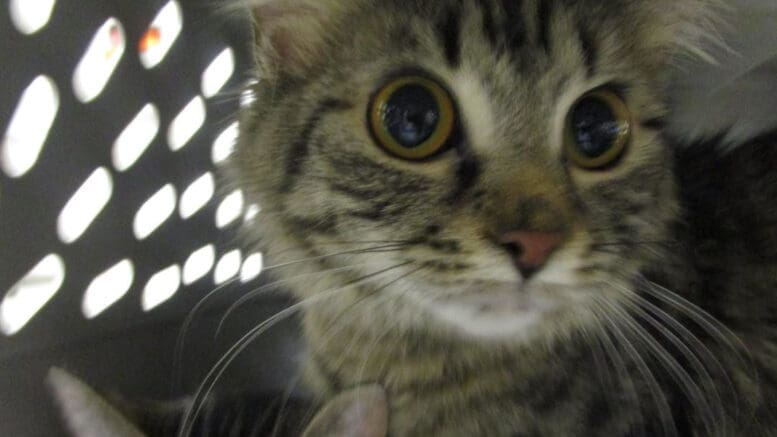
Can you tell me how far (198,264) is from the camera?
1.36 metres

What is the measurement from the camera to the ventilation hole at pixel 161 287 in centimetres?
126

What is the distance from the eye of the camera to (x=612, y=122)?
2.96ft

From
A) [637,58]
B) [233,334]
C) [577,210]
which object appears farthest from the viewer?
[233,334]

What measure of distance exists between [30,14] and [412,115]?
18.7 inches

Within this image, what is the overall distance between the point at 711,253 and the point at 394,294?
16.8 inches

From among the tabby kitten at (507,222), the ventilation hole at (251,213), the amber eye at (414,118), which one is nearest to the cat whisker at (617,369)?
the tabby kitten at (507,222)

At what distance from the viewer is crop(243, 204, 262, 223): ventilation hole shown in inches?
39.4

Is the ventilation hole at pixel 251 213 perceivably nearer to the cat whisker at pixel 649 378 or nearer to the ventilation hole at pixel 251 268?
the ventilation hole at pixel 251 268

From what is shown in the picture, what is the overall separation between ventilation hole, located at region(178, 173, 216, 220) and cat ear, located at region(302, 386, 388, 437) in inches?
20.2

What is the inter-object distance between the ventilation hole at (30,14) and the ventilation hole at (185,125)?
0.30 meters

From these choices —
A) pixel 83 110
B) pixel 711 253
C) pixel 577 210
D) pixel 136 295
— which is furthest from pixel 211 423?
pixel 711 253

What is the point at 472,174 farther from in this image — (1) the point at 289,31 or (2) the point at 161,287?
(2) the point at 161,287

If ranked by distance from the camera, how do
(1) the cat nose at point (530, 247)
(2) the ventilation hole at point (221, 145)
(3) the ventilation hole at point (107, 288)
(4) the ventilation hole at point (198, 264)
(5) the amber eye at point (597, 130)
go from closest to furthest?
(1) the cat nose at point (530, 247) < (5) the amber eye at point (597, 130) < (3) the ventilation hole at point (107, 288) < (2) the ventilation hole at point (221, 145) < (4) the ventilation hole at point (198, 264)

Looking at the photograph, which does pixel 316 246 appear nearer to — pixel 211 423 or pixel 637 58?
pixel 211 423
